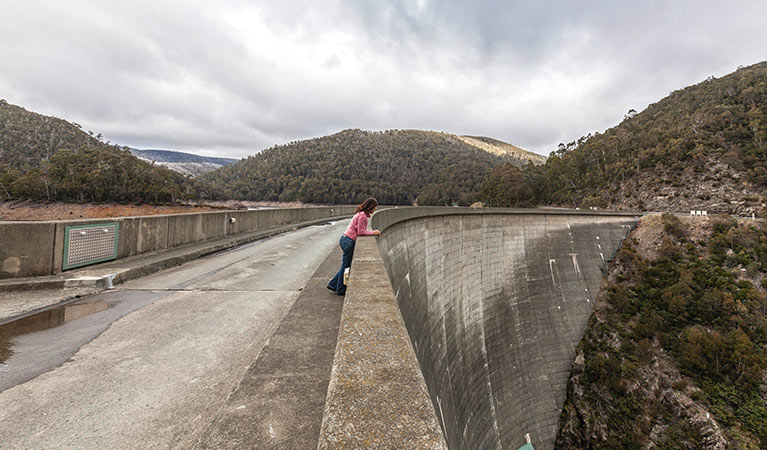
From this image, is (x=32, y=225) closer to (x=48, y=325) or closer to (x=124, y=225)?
(x=124, y=225)

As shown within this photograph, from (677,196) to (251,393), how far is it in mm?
62346

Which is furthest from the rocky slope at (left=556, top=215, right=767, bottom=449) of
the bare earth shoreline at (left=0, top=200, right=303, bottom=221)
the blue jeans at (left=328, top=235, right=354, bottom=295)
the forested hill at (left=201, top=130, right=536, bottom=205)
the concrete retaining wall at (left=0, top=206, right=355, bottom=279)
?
the forested hill at (left=201, top=130, right=536, bottom=205)

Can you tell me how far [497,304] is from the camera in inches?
720

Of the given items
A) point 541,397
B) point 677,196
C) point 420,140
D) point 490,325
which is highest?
point 420,140

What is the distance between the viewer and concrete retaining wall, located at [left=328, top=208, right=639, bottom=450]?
31.8 feet

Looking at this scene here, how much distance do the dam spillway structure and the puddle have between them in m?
5.54

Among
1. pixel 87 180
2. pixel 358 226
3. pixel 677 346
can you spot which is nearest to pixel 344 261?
pixel 358 226

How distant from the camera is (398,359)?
1.64 metres

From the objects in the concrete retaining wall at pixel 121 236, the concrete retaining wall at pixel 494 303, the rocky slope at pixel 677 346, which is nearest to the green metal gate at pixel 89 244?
the concrete retaining wall at pixel 121 236

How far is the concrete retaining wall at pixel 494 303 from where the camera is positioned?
9.68 meters

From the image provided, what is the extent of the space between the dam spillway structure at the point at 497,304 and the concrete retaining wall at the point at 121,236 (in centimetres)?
554

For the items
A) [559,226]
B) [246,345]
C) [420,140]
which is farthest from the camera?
[420,140]

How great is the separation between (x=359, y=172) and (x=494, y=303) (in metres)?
103

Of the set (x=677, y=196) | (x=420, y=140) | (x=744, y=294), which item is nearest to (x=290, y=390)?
(x=744, y=294)
